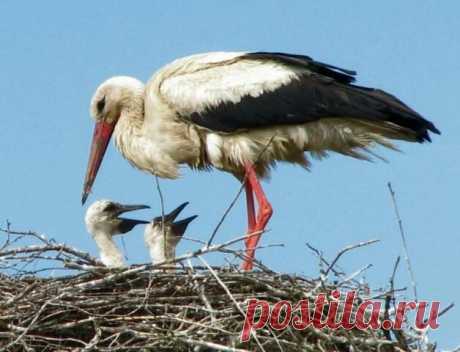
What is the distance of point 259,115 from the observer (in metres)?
11.3

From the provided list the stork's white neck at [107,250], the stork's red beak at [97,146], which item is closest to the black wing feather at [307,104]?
the stork's red beak at [97,146]

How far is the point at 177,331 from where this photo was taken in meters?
8.83

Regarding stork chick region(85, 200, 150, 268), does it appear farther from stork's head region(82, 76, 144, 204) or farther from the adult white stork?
stork's head region(82, 76, 144, 204)

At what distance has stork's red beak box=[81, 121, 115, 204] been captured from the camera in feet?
39.8

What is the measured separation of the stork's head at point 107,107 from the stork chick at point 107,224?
1.12 meters

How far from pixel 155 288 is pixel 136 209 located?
6.33 feet

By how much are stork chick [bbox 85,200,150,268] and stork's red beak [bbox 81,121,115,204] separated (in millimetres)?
1198

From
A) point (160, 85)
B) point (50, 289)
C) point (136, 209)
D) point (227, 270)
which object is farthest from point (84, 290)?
point (160, 85)

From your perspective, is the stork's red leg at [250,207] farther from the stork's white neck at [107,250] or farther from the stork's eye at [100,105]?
the stork's white neck at [107,250]

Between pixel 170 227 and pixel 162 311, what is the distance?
1655 millimetres

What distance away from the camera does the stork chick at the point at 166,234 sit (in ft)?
34.4

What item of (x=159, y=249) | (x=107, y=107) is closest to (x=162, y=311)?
(x=159, y=249)

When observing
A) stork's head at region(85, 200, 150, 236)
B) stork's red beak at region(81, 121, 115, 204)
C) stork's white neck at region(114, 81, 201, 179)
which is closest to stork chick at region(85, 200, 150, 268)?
stork's head at region(85, 200, 150, 236)

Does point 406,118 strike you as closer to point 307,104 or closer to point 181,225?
point 307,104
